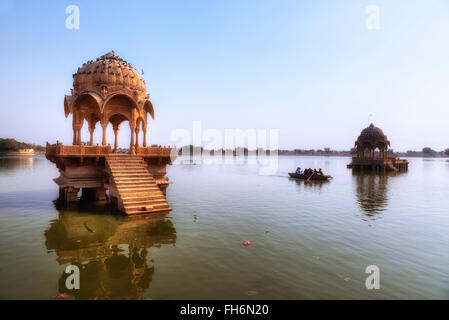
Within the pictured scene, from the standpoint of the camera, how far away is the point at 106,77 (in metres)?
18.5

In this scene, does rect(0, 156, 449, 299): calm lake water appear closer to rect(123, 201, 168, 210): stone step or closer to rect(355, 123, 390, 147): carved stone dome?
rect(123, 201, 168, 210): stone step

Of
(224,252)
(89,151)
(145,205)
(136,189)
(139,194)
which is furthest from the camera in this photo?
(89,151)

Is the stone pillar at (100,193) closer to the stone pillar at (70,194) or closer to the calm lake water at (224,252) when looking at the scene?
the stone pillar at (70,194)

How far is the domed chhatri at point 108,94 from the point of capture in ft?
60.2

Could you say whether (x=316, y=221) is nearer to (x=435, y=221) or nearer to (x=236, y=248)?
(x=236, y=248)

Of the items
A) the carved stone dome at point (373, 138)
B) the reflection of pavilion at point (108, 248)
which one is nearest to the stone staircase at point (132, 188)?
the reflection of pavilion at point (108, 248)

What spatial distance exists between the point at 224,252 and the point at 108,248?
445cm

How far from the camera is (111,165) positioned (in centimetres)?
1627

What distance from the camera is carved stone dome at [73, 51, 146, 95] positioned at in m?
18.5

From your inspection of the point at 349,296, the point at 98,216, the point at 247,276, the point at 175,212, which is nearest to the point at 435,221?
the point at 349,296

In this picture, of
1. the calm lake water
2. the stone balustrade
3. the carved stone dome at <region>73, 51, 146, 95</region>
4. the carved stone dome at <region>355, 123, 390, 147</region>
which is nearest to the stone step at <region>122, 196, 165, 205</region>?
the calm lake water

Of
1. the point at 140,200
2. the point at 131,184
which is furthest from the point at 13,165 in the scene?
the point at 140,200

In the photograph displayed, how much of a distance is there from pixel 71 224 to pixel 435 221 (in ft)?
67.6

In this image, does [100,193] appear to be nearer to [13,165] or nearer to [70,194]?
[70,194]
